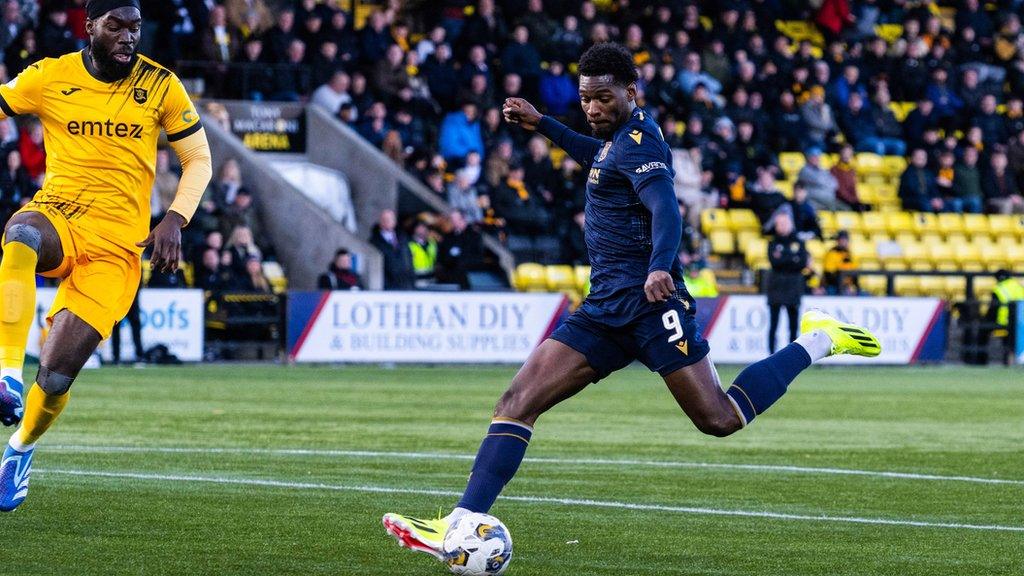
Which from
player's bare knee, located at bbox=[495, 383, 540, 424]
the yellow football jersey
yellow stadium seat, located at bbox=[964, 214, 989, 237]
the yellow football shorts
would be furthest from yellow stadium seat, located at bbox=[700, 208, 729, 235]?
player's bare knee, located at bbox=[495, 383, 540, 424]

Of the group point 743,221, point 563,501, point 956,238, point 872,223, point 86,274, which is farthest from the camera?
point 956,238

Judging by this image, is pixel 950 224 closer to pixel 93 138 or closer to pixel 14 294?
pixel 93 138

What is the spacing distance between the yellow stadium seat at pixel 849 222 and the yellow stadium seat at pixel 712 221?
90.9 inches

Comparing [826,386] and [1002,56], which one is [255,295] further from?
[1002,56]

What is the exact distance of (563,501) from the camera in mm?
8922

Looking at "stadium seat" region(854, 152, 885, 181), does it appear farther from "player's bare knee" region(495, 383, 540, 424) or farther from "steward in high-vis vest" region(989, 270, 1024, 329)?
"player's bare knee" region(495, 383, 540, 424)

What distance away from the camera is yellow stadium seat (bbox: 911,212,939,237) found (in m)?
30.2

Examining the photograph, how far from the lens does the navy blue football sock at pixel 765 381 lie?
752 centimetres

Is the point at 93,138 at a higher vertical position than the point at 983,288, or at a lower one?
higher

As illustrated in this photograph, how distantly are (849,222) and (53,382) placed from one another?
76.5 ft

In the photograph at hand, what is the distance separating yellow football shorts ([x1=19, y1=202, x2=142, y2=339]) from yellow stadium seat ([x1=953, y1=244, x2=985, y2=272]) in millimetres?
23728

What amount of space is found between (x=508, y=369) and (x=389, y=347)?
160 cm

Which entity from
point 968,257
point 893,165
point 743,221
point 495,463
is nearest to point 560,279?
point 743,221

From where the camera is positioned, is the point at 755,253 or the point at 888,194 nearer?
the point at 755,253
